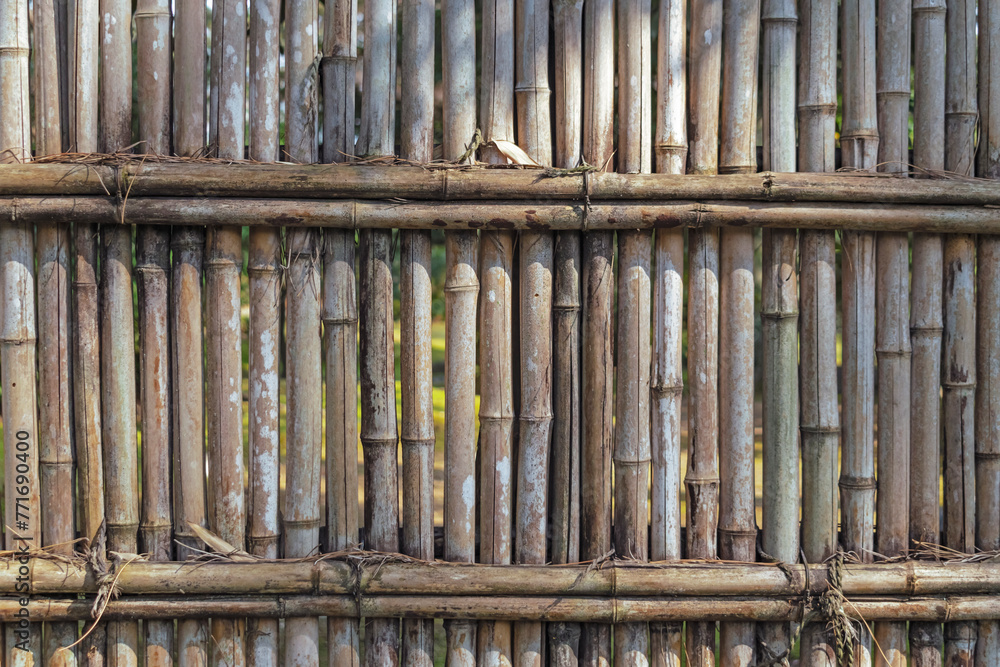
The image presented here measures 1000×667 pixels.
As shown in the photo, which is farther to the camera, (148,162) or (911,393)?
(911,393)

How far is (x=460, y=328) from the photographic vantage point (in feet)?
8.25

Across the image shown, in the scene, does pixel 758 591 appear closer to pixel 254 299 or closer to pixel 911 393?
pixel 911 393

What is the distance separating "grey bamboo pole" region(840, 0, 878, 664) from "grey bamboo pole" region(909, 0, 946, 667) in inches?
5.9

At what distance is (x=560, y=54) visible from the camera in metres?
2.49

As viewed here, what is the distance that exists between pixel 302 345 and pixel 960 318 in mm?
2142

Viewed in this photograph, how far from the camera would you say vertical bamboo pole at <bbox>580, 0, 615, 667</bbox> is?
2494 mm

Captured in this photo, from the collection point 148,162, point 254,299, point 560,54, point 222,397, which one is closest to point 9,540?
point 222,397

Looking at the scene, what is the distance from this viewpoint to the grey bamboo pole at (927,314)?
8.32 feet

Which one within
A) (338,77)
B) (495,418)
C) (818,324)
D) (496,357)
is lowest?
(495,418)

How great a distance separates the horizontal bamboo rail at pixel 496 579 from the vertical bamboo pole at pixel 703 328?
0.53ft

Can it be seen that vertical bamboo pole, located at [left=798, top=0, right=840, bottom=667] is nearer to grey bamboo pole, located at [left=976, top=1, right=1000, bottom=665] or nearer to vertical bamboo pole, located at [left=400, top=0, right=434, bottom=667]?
grey bamboo pole, located at [left=976, top=1, right=1000, bottom=665]

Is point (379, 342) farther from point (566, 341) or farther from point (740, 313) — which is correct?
point (740, 313)

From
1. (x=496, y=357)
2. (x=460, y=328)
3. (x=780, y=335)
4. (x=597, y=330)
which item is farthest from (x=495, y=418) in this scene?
(x=780, y=335)

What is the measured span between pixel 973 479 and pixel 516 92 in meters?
1.97
